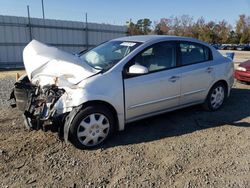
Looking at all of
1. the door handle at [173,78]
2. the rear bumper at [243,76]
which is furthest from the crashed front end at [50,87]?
the rear bumper at [243,76]

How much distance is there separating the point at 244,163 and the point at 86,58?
3.03 meters

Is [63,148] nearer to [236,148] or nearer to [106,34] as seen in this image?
[236,148]

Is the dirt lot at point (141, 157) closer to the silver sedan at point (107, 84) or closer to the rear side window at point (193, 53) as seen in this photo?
the silver sedan at point (107, 84)

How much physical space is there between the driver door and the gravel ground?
0.42 m

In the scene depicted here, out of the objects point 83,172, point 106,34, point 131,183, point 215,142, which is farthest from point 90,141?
point 106,34

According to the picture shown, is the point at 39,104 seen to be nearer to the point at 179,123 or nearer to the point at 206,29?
the point at 179,123

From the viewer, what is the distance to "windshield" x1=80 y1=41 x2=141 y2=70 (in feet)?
14.5

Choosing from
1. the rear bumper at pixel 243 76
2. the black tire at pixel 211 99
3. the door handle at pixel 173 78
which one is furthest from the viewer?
the rear bumper at pixel 243 76

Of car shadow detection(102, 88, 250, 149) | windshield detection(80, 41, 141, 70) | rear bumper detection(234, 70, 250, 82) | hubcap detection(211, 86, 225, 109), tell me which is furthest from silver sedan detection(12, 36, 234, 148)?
rear bumper detection(234, 70, 250, 82)

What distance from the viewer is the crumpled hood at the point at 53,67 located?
3.99 meters

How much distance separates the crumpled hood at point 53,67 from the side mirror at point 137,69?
1.72ft

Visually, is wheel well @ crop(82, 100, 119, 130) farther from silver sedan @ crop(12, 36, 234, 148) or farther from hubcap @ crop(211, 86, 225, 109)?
hubcap @ crop(211, 86, 225, 109)

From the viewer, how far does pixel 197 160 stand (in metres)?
3.71

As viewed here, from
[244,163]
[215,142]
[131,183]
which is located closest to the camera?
[131,183]
